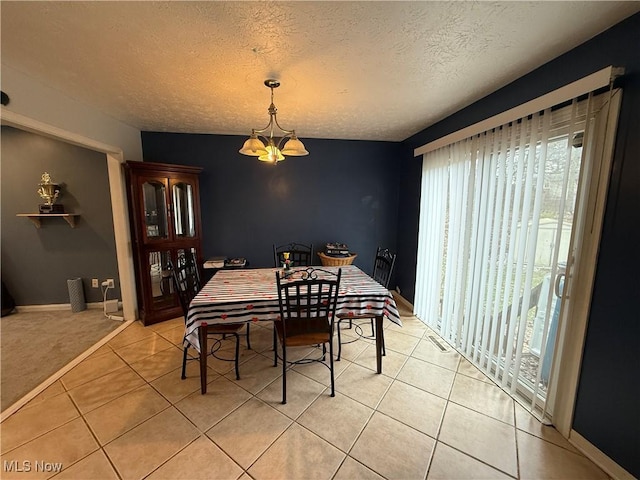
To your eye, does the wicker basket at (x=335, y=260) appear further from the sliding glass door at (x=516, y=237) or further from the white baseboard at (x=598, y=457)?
the white baseboard at (x=598, y=457)

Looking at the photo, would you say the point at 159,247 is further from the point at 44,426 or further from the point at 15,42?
the point at 15,42

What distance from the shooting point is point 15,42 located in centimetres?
157

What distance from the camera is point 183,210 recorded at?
3.39m

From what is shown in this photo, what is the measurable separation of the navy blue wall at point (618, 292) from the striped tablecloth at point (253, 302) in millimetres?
1204

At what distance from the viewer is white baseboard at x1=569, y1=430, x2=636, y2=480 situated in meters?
1.38

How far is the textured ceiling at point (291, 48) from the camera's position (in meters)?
1.30

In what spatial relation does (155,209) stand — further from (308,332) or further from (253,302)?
(308,332)

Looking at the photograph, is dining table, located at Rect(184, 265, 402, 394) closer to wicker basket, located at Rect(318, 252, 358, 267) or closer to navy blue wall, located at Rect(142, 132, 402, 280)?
wicker basket, located at Rect(318, 252, 358, 267)

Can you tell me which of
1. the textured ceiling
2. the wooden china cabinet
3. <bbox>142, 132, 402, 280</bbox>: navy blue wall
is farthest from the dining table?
the textured ceiling

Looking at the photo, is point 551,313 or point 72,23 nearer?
point 72,23

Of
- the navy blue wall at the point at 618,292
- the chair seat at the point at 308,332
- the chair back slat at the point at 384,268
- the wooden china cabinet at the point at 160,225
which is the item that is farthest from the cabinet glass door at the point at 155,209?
the navy blue wall at the point at 618,292

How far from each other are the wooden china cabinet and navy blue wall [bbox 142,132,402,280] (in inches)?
11.4

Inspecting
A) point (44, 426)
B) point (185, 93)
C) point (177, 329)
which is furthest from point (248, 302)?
point (185, 93)

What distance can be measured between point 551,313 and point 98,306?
17.0ft
